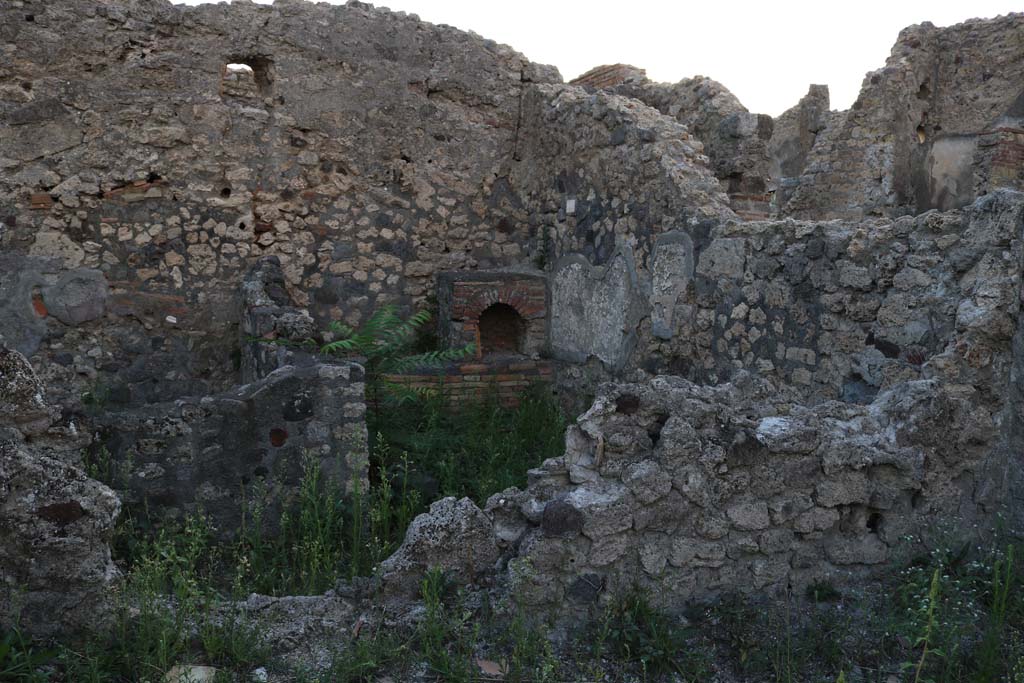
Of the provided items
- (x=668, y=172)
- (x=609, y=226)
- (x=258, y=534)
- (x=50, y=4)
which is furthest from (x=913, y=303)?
(x=50, y=4)

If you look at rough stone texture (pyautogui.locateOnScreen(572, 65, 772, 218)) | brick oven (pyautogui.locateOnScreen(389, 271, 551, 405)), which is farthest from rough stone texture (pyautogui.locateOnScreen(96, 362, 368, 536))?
rough stone texture (pyautogui.locateOnScreen(572, 65, 772, 218))

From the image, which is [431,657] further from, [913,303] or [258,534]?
[913,303]

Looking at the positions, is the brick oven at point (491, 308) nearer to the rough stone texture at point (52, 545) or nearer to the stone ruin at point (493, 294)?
the stone ruin at point (493, 294)

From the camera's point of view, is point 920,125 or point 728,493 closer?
point 728,493

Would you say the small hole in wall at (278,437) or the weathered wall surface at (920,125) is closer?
the small hole in wall at (278,437)

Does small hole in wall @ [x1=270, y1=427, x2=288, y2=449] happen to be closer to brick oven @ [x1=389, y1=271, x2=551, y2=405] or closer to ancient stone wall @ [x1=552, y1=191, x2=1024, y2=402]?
brick oven @ [x1=389, y1=271, x2=551, y2=405]

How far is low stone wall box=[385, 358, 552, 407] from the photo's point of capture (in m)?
7.09

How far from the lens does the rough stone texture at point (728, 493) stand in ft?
11.0

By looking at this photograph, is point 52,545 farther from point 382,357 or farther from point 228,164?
point 228,164

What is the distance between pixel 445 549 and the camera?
11.1 feet

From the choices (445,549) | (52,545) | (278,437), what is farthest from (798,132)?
(52,545)

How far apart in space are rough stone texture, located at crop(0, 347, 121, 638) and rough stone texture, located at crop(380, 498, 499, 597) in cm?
98

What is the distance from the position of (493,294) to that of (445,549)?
173 inches

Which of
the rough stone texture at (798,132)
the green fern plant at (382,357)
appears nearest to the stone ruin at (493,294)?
the green fern plant at (382,357)
